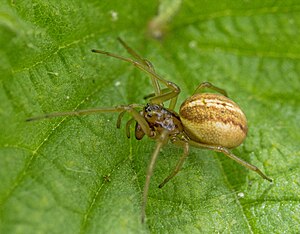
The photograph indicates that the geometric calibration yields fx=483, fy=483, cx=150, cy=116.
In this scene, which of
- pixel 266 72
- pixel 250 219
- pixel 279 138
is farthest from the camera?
pixel 266 72

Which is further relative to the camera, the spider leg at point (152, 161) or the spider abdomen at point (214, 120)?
the spider abdomen at point (214, 120)

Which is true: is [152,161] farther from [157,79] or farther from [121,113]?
[157,79]

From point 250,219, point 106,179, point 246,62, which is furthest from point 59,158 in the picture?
point 246,62

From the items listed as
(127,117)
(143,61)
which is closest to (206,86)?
(143,61)

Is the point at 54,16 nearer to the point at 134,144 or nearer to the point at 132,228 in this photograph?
the point at 134,144

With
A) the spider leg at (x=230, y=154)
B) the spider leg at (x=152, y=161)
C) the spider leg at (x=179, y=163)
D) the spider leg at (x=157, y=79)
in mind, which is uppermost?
the spider leg at (x=157, y=79)

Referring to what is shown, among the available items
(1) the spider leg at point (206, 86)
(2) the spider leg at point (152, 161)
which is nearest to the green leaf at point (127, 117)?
(2) the spider leg at point (152, 161)

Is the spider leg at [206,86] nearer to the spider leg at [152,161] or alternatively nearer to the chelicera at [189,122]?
the chelicera at [189,122]
